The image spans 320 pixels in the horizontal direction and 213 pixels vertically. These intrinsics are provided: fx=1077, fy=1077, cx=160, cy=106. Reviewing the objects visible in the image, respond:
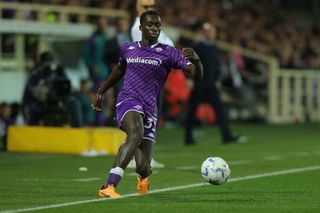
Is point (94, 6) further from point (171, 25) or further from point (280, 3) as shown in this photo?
point (280, 3)

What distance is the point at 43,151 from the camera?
1825cm

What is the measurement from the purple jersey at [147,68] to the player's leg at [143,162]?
348 mm

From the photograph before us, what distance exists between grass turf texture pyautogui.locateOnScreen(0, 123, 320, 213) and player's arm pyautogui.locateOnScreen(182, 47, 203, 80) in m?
1.26

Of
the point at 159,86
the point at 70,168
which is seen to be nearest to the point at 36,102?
the point at 70,168

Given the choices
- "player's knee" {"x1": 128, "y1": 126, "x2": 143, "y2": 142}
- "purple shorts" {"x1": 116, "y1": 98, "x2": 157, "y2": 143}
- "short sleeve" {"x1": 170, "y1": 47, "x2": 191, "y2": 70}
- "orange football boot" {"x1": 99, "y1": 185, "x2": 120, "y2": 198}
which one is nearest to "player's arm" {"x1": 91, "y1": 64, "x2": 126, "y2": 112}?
"purple shorts" {"x1": 116, "y1": 98, "x2": 157, "y2": 143}

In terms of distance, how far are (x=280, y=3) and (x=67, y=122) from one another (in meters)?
21.2

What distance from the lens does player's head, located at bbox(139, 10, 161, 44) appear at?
11.2 meters

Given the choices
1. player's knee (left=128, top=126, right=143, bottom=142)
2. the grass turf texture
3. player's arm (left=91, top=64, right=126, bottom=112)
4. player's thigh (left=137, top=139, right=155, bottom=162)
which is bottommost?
the grass turf texture

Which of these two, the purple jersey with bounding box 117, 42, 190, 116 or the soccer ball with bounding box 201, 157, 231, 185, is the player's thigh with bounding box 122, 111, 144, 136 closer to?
the purple jersey with bounding box 117, 42, 190, 116

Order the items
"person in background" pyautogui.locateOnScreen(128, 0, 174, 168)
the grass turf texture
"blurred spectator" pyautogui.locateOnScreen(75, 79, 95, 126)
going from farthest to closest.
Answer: "blurred spectator" pyautogui.locateOnScreen(75, 79, 95, 126) → "person in background" pyautogui.locateOnScreen(128, 0, 174, 168) → the grass turf texture

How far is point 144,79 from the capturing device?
442 inches

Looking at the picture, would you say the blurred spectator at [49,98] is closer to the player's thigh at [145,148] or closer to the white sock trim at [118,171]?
the player's thigh at [145,148]

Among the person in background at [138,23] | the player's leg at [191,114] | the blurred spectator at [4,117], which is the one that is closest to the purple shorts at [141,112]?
the person in background at [138,23]

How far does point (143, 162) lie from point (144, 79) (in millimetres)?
874
